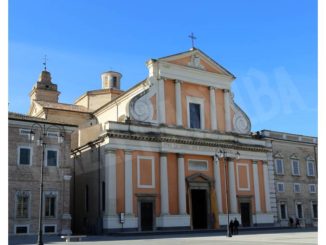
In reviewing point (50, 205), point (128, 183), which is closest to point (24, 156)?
point (50, 205)

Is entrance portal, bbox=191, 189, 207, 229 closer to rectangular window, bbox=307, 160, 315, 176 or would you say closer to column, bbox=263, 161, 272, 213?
column, bbox=263, 161, 272, 213

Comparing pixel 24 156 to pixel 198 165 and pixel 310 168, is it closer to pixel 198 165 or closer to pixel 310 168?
pixel 198 165

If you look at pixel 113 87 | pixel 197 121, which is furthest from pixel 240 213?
pixel 113 87

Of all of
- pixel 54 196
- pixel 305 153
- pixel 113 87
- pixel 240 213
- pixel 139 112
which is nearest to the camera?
pixel 54 196

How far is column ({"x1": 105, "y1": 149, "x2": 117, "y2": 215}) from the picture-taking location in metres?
29.7

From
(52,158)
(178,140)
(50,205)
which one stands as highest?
(178,140)

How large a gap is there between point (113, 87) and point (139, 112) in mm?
17121

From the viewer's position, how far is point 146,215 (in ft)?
103

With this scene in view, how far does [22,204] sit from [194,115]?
50.8ft

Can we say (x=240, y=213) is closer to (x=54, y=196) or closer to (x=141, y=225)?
(x=141, y=225)

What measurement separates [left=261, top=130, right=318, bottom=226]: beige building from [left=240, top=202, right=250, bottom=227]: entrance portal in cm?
394

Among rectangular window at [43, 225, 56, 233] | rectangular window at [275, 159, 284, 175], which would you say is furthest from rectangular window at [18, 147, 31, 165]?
rectangular window at [275, 159, 284, 175]

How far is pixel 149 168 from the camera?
32031mm

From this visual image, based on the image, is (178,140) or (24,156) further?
(178,140)
